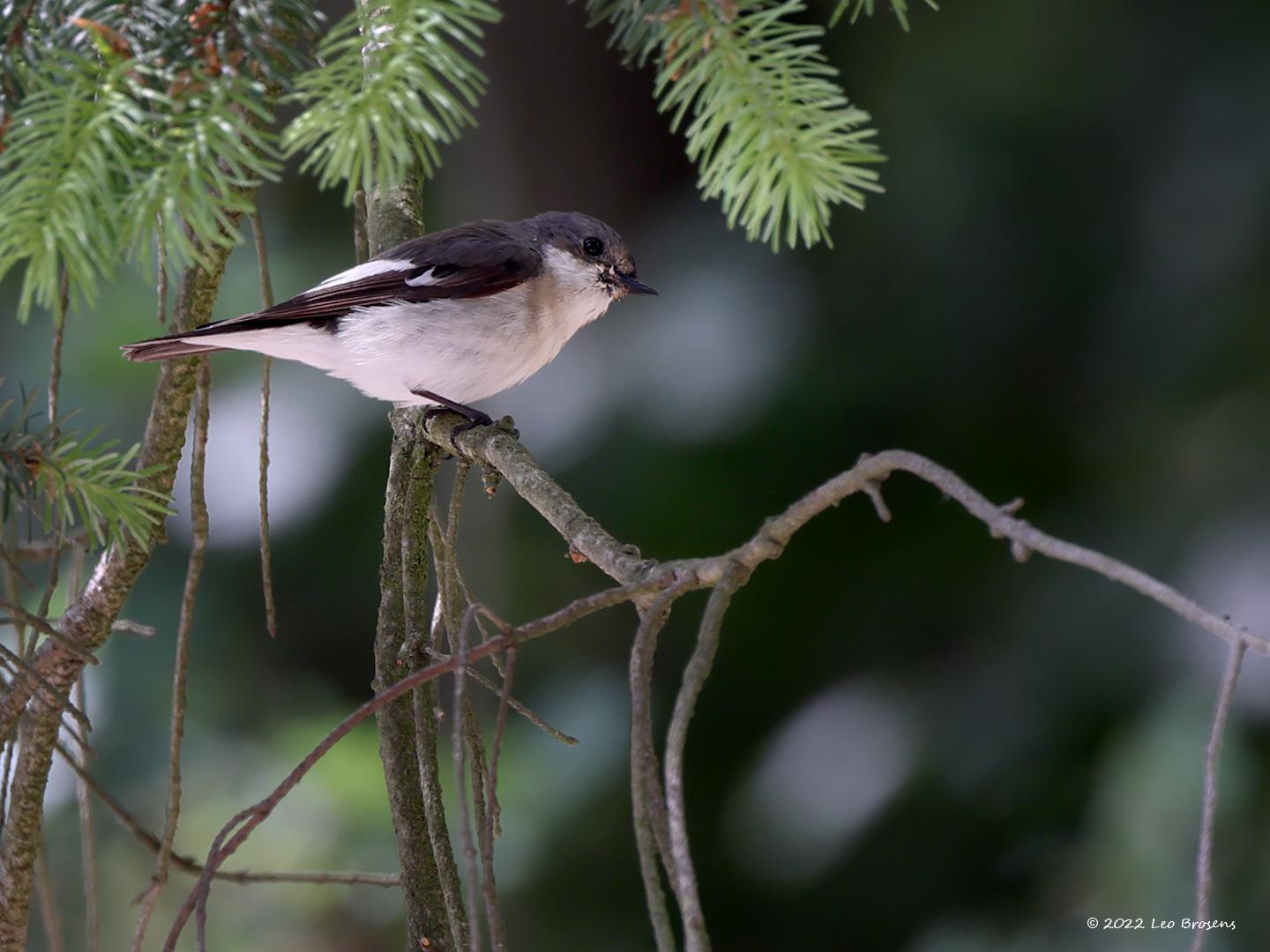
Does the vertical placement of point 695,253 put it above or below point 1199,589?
above

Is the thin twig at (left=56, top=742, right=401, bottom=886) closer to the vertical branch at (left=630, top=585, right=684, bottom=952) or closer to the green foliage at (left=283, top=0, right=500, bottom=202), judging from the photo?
the vertical branch at (left=630, top=585, right=684, bottom=952)

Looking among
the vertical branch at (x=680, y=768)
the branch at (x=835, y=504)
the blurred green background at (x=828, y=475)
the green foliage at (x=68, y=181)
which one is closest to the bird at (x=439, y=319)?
the branch at (x=835, y=504)

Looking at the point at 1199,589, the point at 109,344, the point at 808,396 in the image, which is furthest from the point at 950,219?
the point at 109,344

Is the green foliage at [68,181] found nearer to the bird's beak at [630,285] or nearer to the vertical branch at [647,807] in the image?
the vertical branch at [647,807]

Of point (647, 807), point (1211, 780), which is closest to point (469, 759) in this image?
point (647, 807)

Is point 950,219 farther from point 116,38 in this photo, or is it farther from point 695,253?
point 116,38

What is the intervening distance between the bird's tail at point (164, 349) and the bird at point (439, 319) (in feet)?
1.40

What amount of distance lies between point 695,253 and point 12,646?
2.21 metres

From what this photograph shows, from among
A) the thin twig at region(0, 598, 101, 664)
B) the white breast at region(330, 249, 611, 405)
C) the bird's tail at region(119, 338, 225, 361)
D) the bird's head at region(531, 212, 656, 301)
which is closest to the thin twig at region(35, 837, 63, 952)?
the thin twig at region(0, 598, 101, 664)

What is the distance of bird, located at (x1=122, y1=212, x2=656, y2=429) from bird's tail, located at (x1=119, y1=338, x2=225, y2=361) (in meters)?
0.43

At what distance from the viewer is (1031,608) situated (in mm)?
3334

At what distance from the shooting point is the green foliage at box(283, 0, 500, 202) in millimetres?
835

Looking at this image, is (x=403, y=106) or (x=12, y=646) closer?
(x=403, y=106)

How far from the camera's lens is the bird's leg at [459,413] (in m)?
1.90
